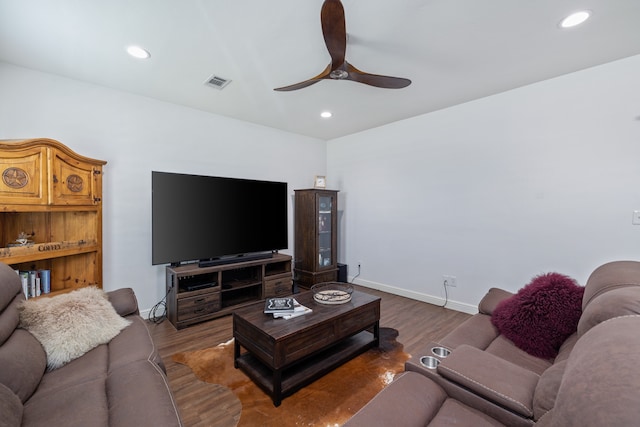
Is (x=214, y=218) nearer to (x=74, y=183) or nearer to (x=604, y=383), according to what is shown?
(x=74, y=183)

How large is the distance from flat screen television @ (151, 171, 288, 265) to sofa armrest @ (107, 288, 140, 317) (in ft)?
2.62

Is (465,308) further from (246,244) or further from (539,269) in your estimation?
(246,244)

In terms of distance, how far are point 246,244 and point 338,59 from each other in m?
2.41

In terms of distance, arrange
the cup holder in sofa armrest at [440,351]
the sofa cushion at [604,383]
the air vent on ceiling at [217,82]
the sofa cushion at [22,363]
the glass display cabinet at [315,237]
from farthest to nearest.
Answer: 1. the glass display cabinet at [315,237]
2. the air vent on ceiling at [217,82]
3. the cup holder in sofa armrest at [440,351]
4. the sofa cushion at [22,363]
5. the sofa cushion at [604,383]

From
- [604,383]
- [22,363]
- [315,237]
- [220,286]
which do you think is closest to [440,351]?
[604,383]

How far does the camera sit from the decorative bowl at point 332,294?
2.29m

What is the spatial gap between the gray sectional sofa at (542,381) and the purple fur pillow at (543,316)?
5cm

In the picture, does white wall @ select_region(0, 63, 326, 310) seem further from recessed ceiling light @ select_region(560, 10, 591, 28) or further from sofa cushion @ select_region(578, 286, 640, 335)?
sofa cushion @ select_region(578, 286, 640, 335)

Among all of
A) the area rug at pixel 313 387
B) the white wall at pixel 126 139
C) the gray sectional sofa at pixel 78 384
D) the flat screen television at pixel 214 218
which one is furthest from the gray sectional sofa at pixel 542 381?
the white wall at pixel 126 139

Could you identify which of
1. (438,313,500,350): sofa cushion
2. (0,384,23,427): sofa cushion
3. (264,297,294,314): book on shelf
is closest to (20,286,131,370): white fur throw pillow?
(0,384,23,427): sofa cushion

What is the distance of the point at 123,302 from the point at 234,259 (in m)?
1.42

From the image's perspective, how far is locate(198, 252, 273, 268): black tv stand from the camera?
3.09m

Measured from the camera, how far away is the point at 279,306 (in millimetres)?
2096

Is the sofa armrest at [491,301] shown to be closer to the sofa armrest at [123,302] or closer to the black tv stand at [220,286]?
the black tv stand at [220,286]
